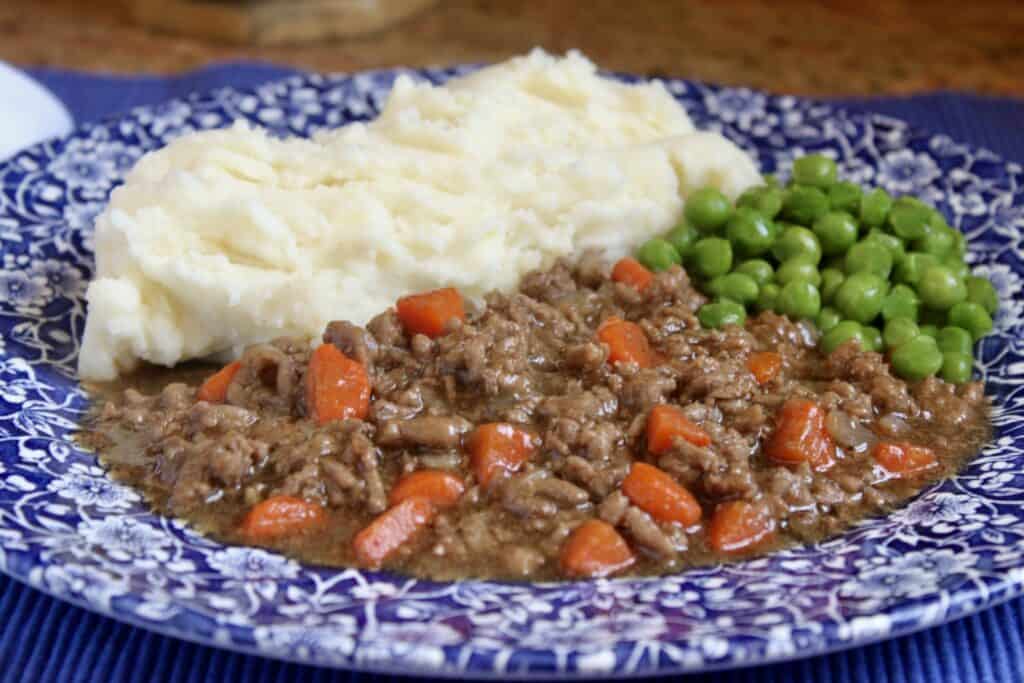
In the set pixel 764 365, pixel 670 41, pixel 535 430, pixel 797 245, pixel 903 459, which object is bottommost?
pixel 535 430

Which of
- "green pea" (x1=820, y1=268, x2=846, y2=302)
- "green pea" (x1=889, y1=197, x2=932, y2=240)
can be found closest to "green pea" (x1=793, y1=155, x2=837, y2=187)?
"green pea" (x1=889, y1=197, x2=932, y2=240)

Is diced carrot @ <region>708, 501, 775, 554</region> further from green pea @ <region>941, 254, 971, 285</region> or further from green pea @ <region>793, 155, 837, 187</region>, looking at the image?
green pea @ <region>793, 155, 837, 187</region>

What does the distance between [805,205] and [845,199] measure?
12.1 inches

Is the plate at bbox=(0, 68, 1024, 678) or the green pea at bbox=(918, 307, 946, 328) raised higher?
the green pea at bbox=(918, 307, 946, 328)

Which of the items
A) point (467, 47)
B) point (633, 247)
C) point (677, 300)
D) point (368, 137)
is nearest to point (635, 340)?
point (677, 300)

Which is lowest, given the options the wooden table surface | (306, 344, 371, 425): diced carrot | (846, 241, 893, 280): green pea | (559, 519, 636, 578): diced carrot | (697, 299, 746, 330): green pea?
(559, 519, 636, 578): diced carrot

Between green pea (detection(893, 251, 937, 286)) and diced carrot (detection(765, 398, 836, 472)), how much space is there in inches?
74.1

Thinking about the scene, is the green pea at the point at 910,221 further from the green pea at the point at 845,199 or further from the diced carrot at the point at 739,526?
the diced carrot at the point at 739,526

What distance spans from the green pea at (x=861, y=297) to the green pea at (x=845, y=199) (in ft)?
2.39

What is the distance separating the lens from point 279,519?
565 cm

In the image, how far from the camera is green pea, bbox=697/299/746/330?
7445mm

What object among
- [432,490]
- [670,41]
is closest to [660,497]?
[432,490]

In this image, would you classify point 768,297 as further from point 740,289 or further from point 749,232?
point 749,232

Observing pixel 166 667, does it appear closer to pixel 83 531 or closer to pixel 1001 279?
pixel 83 531
